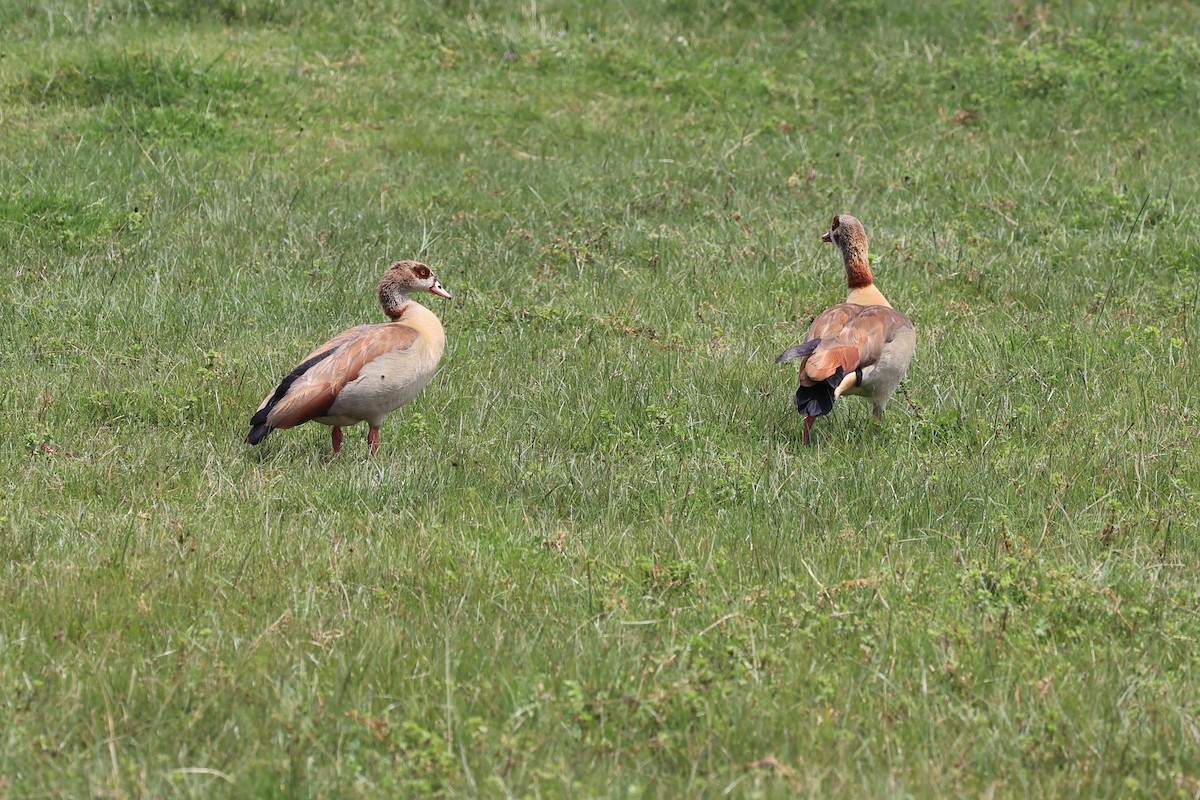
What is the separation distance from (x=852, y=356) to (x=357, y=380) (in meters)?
2.31

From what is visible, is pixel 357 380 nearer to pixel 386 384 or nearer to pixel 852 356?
pixel 386 384

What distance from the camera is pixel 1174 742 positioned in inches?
171

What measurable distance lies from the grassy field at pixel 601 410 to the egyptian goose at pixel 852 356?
0.24 metres

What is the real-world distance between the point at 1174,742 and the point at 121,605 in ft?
11.1

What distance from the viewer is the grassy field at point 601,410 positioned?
441cm

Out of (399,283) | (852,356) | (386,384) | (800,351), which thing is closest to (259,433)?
(386,384)

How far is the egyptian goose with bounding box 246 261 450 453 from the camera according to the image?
680cm

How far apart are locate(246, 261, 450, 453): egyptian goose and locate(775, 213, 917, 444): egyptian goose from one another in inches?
68.1

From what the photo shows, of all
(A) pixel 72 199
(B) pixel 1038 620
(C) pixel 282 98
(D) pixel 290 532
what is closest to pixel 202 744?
(D) pixel 290 532

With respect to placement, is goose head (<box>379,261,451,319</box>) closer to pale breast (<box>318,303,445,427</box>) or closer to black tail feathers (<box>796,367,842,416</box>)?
pale breast (<box>318,303,445,427</box>)

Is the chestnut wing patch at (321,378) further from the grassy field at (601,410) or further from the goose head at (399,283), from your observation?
the goose head at (399,283)

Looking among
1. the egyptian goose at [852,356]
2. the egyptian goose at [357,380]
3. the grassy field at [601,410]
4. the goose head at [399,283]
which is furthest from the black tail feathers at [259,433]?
the egyptian goose at [852,356]

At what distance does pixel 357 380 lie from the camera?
269 inches

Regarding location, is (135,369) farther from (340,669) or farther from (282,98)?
(282,98)
